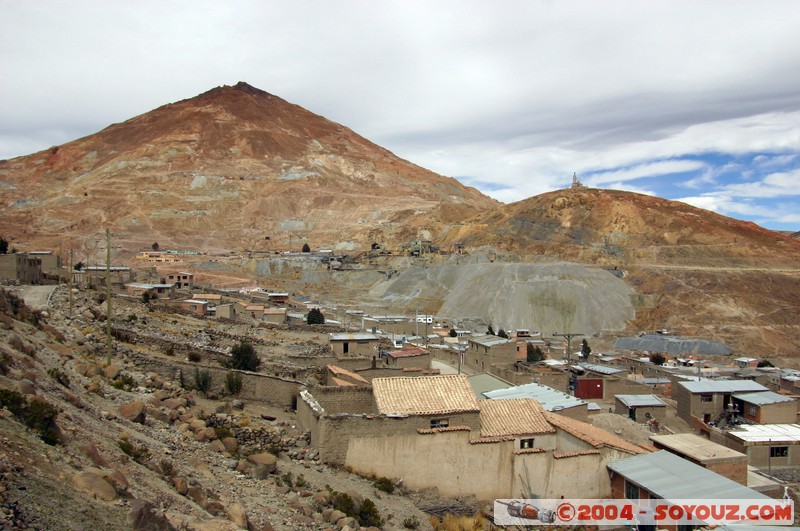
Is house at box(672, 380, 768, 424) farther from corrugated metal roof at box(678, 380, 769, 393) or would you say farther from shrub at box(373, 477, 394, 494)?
shrub at box(373, 477, 394, 494)

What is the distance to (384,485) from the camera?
11.4 metres

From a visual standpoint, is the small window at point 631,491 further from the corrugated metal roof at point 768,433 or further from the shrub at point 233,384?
the shrub at point 233,384

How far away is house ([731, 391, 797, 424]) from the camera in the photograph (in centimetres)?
2105

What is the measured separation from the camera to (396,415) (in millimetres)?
11977

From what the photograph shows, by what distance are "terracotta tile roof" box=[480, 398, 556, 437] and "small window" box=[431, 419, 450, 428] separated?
819 millimetres

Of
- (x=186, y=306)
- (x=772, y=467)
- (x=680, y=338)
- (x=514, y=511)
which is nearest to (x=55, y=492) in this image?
(x=514, y=511)

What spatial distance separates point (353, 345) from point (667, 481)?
1380 cm

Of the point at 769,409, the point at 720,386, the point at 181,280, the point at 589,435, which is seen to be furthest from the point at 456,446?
the point at 181,280

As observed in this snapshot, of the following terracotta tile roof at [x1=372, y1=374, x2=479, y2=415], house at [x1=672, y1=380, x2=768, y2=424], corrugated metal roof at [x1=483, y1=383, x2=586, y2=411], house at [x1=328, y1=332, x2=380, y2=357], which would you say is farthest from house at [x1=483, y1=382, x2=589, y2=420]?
house at [x1=672, y1=380, x2=768, y2=424]

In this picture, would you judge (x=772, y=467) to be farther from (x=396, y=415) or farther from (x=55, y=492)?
(x=55, y=492)

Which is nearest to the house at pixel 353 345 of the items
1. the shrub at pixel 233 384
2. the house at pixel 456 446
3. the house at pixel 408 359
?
the house at pixel 408 359

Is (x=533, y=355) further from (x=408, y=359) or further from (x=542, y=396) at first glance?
(x=542, y=396)

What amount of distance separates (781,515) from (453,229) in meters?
84.1

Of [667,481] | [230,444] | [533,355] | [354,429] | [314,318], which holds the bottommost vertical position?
[533,355]
